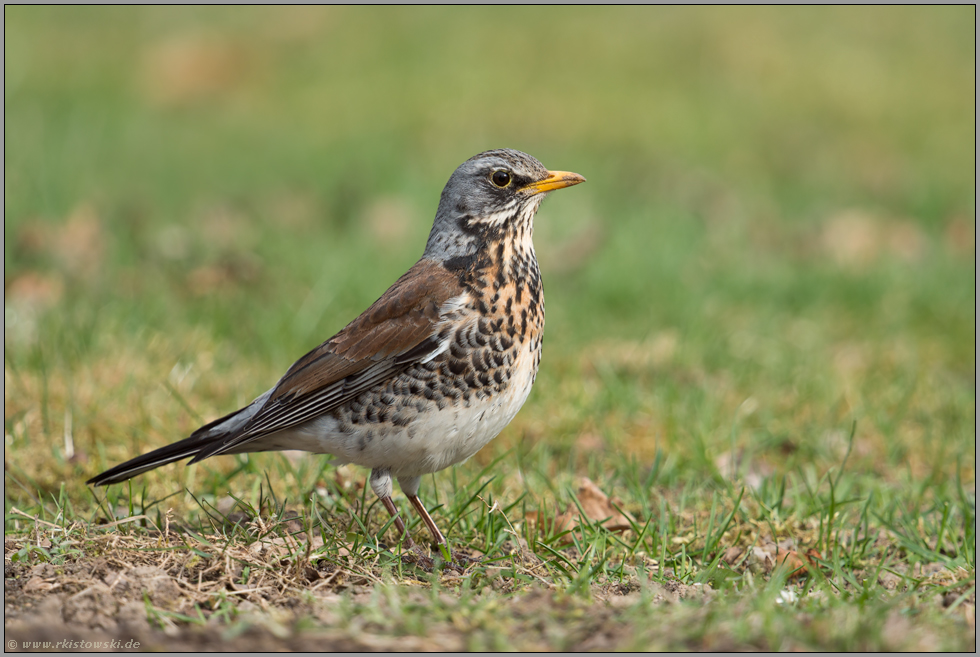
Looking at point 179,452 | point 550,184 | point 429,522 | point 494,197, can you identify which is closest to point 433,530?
point 429,522

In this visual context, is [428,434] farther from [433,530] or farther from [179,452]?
[179,452]

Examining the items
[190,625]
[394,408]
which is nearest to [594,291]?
[394,408]

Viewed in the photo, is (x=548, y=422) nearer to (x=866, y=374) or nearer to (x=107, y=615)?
(x=866, y=374)

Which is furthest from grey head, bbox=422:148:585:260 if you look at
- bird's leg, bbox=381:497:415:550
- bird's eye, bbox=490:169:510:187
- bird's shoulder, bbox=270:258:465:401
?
bird's leg, bbox=381:497:415:550

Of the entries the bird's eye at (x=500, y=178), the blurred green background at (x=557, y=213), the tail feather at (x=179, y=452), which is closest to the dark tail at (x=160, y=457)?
the tail feather at (x=179, y=452)

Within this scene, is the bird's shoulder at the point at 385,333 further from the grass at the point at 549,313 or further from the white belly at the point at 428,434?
the grass at the point at 549,313

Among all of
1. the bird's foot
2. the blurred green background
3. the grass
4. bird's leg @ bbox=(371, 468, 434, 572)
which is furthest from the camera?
the blurred green background

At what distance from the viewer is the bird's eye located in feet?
14.0

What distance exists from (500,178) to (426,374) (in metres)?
0.93

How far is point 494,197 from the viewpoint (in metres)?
4.27

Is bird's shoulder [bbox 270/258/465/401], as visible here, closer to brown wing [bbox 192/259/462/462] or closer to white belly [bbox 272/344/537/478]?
brown wing [bbox 192/259/462/462]

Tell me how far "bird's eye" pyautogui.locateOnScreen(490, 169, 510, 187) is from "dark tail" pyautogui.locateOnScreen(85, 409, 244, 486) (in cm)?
150

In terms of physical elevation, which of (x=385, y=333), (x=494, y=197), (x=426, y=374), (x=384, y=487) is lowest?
(x=384, y=487)

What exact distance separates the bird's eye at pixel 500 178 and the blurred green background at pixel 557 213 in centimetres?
146
